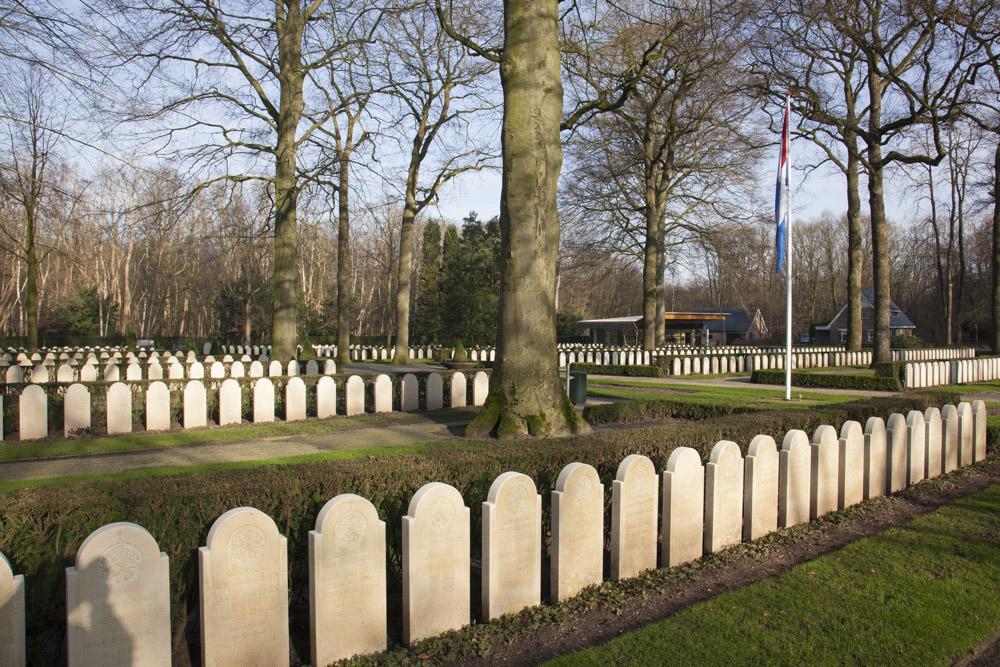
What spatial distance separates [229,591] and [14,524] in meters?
1.40

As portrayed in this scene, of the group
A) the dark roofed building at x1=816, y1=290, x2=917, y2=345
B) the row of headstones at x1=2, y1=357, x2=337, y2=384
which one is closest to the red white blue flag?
the row of headstones at x1=2, y1=357, x2=337, y2=384

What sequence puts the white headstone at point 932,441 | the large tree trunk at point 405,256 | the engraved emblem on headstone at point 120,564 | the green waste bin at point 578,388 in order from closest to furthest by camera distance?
the engraved emblem on headstone at point 120,564 → the white headstone at point 932,441 → the green waste bin at point 578,388 → the large tree trunk at point 405,256

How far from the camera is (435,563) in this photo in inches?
144

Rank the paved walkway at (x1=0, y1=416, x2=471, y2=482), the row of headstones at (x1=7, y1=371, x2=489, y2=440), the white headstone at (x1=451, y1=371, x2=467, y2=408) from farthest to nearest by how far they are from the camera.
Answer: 1. the white headstone at (x1=451, y1=371, x2=467, y2=408)
2. the row of headstones at (x1=7, y1=371, x2=489, y2=440)
3. the paved walkway at (x1=0, y1=416, x2=471, y2=482)

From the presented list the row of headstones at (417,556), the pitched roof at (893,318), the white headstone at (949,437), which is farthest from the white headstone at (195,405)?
the pitched roof at (893,318)

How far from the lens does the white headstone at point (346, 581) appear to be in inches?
130

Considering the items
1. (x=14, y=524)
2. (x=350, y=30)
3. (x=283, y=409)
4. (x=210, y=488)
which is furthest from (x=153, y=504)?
(x=350, y=30)

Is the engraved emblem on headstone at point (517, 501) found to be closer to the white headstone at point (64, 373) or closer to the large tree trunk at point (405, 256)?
the white headstone at point (64, 373)

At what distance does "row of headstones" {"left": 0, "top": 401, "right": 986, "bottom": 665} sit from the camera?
9.21 ft

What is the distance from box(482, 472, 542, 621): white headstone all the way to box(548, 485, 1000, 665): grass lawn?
2.37 feet

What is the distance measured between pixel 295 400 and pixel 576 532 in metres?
9.23

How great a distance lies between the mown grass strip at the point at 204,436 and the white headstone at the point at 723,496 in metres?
7.44

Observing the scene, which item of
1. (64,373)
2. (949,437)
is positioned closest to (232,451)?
(64,373)

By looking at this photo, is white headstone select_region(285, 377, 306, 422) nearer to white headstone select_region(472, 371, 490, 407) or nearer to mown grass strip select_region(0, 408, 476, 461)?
mown grass strip select_region(0, 408, 476, 461)
